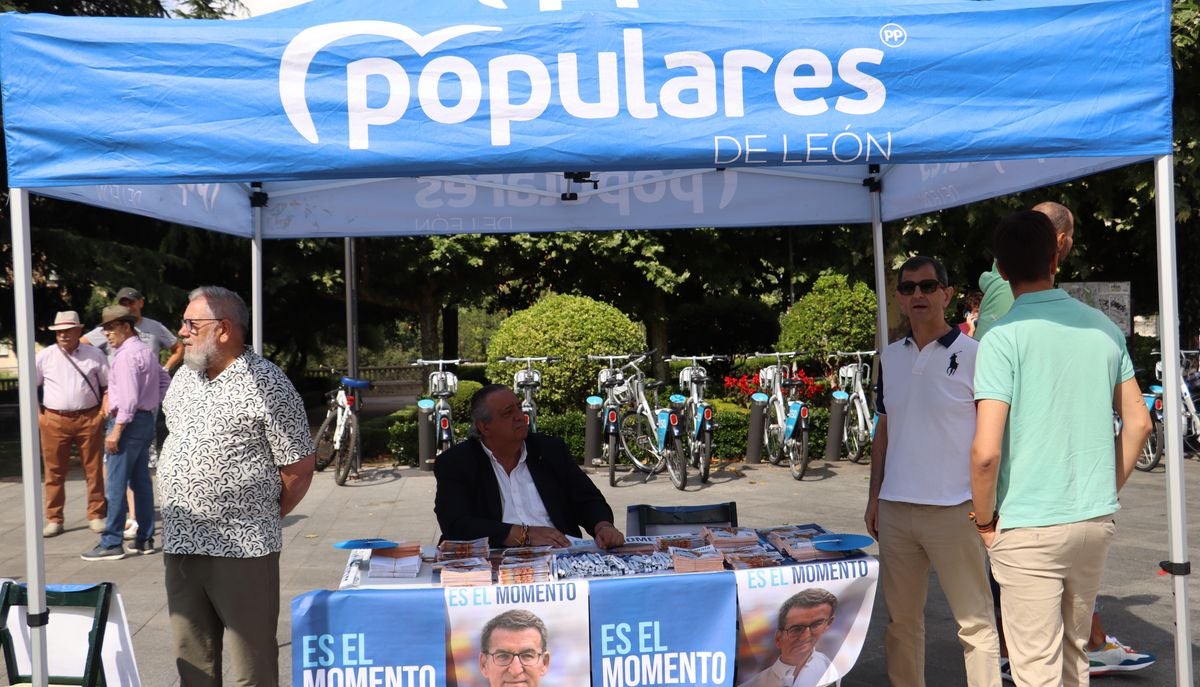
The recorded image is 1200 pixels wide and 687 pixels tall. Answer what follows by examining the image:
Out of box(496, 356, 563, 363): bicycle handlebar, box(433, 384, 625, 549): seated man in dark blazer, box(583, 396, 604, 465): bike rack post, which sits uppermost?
box(496, 356, 563, 363): bicycle handlebar

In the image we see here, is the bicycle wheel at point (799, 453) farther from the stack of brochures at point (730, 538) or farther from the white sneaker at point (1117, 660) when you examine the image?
the stack of brochures at point (730, 538)

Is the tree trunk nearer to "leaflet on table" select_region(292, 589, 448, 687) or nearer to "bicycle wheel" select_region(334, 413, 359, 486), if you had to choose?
"bicycle wheel" select_region(334, 413, 359, 486)

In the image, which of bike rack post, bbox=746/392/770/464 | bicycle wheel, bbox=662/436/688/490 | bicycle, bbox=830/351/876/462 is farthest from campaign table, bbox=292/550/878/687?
bicycle, bbox=830/351/876/462

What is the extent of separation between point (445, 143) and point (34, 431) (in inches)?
62.1

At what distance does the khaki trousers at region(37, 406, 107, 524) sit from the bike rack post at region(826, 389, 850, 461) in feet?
24.2

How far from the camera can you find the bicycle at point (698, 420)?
10.5m

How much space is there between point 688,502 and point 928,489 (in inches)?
229

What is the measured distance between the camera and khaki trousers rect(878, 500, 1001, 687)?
141 inches

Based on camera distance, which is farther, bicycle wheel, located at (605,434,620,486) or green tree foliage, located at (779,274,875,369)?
green tree foliage, located at (779,274,875,369)

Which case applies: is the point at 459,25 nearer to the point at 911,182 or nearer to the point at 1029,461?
the point at 1029,461

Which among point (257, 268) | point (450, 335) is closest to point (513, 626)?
point (257, 268)

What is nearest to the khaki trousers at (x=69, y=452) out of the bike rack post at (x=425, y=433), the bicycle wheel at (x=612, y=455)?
the bike rack post at (x=425, y=433)

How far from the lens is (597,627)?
3383 millimetres

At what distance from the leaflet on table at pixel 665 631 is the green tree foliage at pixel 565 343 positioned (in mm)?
8960
